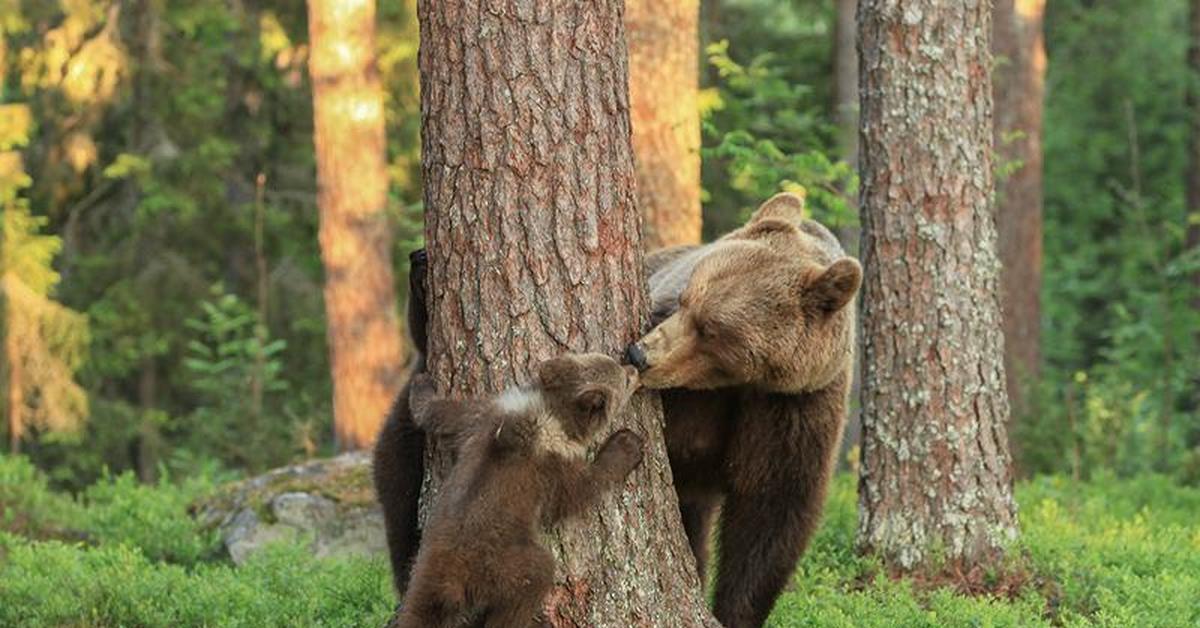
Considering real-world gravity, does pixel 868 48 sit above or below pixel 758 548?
above

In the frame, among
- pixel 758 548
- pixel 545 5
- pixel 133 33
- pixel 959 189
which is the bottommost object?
pixel 758 548

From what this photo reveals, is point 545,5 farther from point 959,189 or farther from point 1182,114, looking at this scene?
point 1182,114

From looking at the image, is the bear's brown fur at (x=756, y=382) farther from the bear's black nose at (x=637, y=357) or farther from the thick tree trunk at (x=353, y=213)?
the thick tree trunk at (x=353, y=213)

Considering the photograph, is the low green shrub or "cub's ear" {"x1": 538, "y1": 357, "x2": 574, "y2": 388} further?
the low green shrub

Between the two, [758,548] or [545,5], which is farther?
[758,548]

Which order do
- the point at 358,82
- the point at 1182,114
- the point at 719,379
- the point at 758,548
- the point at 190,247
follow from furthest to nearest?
1. the point at 1182,114
2. the point at 190,247
3. the point at 358,82
4. the point at 758,548
5. the point at 719,379

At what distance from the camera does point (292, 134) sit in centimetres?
2005

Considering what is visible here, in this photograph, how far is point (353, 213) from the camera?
14.3m

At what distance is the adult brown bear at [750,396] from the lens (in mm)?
5477

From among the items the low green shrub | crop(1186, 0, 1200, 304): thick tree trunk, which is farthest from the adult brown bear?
crop(1186, 0, 1200, 304): thick tree trunk

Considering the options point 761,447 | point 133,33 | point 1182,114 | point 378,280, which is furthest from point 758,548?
point 1182,114

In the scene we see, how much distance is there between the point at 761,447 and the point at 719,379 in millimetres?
468

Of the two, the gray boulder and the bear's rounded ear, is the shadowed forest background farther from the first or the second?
the bear's rounded ear

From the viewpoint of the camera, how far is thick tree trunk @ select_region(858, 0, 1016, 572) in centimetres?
707
